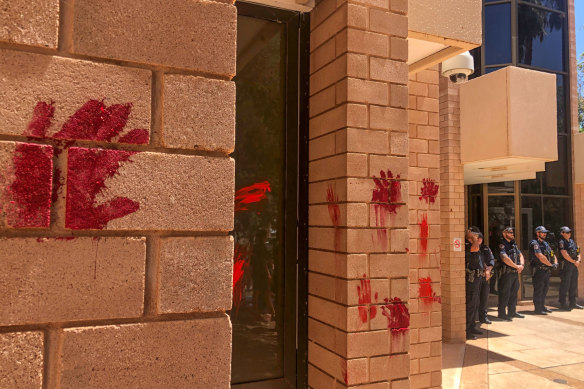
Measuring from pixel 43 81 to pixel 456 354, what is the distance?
8275 mm

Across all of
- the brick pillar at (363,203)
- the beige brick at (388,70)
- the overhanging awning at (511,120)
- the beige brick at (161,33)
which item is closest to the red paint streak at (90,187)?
the beige brick at (161,33)

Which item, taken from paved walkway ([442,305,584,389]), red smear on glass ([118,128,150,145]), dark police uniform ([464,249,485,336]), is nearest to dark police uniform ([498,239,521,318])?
paved walkway ([442,305,584,389])

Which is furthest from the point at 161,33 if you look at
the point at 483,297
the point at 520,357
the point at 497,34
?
the point at 497,34

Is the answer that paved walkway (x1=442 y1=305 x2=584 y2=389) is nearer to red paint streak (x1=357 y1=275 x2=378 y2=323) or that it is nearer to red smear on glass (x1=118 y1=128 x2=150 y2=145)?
red paint streak (x1=357 y1=275 x2=378 y2=323)

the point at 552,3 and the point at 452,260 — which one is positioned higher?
the point at 552,3

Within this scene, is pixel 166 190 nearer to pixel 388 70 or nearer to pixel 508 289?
pixel 388 70

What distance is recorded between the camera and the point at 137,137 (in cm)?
146

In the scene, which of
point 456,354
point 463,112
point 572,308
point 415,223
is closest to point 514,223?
point 572,308

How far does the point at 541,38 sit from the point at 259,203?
48.8ft

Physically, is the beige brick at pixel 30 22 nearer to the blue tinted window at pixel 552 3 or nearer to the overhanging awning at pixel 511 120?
the overhanging awning at pixel 511 120

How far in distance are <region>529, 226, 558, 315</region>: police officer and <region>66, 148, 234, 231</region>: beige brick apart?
495 inches

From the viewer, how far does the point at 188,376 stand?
150 centimetres

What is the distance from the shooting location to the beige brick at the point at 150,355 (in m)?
1.37

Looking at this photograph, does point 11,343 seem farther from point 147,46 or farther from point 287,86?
point 287,86
